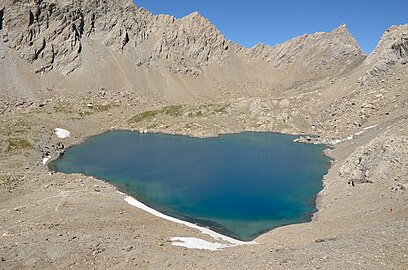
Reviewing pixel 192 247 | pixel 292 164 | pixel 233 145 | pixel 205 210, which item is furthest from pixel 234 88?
pixel 192 247

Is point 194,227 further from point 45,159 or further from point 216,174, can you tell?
point 45,159

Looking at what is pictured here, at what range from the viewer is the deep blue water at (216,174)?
48.8 metres

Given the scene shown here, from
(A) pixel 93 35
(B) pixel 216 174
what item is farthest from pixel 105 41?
(B) pixel 216 174

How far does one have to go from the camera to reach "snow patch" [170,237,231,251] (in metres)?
33.3

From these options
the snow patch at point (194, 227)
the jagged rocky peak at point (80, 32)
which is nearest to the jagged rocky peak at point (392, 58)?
the jagged rocky peak at point (80, 32)

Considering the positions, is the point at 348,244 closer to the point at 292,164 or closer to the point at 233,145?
the point at 292,164

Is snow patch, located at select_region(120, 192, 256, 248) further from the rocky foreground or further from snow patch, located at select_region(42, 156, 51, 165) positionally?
snow patch, located at select_region(42, 156, 51, 165)

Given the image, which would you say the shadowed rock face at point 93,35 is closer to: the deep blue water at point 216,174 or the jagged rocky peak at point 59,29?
the jagged rocky peak at point 59,29

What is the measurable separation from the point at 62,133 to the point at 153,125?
29.9 metres

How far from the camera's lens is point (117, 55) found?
561 feet

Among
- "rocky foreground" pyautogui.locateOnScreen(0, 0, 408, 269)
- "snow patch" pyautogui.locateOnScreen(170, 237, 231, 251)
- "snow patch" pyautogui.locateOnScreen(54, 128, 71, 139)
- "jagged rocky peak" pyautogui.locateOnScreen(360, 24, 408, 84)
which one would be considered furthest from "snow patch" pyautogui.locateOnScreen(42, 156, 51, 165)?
"jagged rocky peak" pyautogui.locateOnScreen(360, 24, 408, 84)

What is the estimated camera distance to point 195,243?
3441 cm

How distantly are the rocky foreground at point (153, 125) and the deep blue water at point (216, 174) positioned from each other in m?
4.21

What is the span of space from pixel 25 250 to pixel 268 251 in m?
19.1
